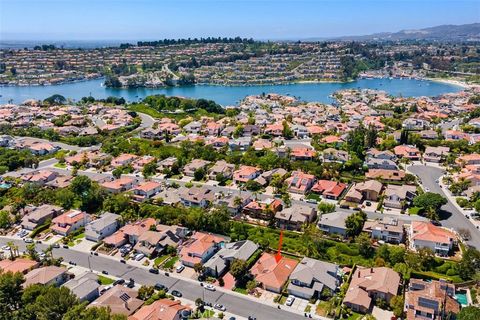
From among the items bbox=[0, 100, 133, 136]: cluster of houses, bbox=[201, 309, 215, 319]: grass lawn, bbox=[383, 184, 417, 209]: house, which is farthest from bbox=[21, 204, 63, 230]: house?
bbox=[383, 184, 417, 209]: house

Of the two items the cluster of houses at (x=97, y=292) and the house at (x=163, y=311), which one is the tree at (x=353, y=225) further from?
the house at (x=163, y=311)

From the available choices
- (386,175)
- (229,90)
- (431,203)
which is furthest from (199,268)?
(229,90)

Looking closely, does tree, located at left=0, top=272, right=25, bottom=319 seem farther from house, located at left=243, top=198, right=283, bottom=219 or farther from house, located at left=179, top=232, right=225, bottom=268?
house, located at left=243, top=198, right=283, bottom=219

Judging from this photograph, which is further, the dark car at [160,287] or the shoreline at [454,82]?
the shoreline at [454,82]

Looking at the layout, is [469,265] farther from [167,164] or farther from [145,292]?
[167,164]

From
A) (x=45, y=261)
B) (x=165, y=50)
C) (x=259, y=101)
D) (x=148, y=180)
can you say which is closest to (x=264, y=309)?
(x=45, y=261)

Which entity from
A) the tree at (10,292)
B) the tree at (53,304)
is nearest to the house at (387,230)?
the tree at (53,304)

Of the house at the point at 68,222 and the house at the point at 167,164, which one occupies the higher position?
the house at the point at 167,164
